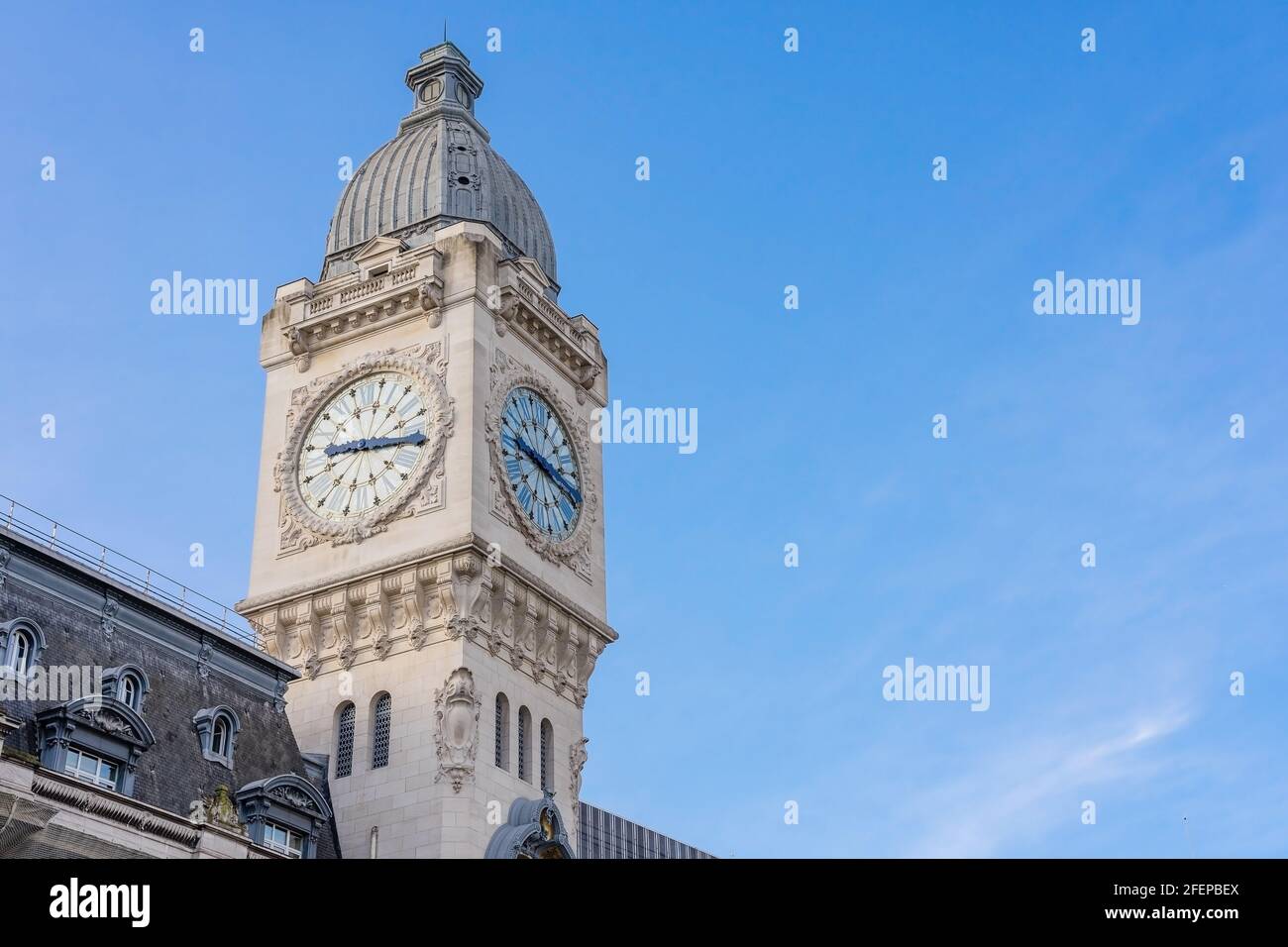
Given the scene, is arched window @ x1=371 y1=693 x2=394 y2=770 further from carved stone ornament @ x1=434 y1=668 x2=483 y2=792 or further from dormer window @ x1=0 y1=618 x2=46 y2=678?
dormer window @ x1=0 y1=618 x2=46 y2=678

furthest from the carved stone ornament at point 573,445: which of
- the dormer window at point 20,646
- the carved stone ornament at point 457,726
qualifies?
the dormer window at point 20,646

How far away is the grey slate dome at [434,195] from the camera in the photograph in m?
73.3

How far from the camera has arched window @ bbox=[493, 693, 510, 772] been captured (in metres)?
63.9

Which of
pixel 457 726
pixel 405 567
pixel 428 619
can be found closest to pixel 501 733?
pixel 457 726

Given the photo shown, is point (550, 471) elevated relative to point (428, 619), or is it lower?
elevated

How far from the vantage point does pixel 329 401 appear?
2758 inches

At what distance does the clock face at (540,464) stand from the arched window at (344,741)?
8.83 meters

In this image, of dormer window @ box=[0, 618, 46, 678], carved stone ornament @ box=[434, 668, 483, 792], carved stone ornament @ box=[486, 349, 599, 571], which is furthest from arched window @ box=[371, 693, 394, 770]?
dormer window @ box=[0, 618, 46, 678]

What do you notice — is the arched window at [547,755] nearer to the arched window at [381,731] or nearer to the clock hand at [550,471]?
the arched window at [381,731]

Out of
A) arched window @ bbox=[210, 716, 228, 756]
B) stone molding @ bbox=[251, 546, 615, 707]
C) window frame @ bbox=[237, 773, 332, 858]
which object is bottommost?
window frame @ bbox=[237, 773, 332, 858]

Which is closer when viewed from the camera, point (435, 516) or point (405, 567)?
point (405, 567)

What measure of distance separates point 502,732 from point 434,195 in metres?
20.6

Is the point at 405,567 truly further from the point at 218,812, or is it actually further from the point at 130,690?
the point at 218,812

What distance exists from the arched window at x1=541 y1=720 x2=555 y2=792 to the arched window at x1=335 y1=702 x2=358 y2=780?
255 inches
